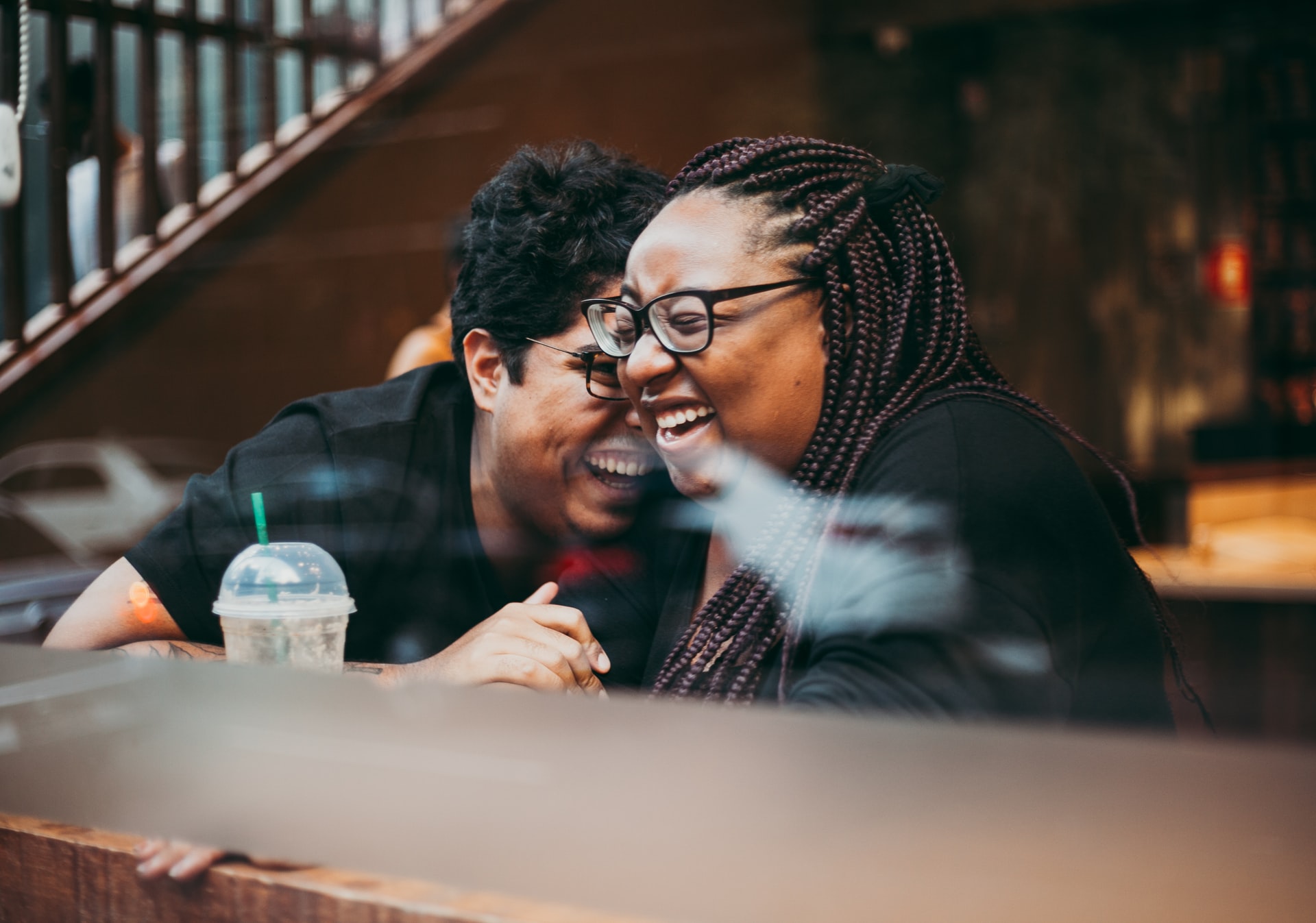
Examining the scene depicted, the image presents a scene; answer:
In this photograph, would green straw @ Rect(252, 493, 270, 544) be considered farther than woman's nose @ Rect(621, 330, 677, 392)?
Yes

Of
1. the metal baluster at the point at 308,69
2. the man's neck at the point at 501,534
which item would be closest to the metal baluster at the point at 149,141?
the metal baluster at the point at 308,69

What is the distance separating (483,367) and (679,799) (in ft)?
2.02

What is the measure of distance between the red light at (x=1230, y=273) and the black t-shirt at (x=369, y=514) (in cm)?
161

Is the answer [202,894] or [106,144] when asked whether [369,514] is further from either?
[106,144]

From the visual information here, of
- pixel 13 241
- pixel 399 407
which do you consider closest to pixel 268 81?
pixel 13 241

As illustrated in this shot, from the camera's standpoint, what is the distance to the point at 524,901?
4.21 ft

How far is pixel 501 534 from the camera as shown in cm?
152

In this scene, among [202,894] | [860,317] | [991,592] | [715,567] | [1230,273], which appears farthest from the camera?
[1230,273]

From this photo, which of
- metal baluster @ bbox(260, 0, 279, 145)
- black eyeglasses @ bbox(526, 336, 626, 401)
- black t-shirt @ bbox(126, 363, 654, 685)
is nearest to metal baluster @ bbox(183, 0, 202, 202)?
metal baluster @ bbox(260, 0, 279, 145)

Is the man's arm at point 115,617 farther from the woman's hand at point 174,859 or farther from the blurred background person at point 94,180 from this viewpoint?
the blurred background person at point 94,180

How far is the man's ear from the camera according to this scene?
4.98 feet

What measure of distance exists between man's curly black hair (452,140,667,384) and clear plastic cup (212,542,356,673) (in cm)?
34

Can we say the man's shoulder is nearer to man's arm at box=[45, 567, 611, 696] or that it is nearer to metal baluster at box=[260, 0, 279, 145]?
man's arm at box=[45, 567, 611, 696]

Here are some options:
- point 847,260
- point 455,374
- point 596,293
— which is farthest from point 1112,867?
point 455,374
